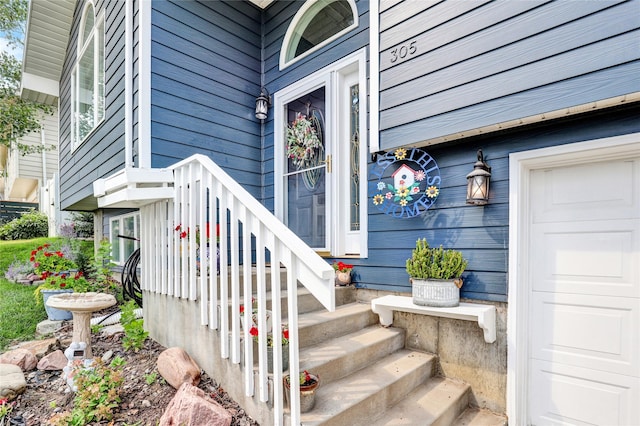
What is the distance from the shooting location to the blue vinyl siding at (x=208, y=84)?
10.1 ft

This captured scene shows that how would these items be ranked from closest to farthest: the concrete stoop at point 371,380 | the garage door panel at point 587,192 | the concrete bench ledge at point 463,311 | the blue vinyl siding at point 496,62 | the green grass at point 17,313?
the blue vinyl siding at point 496,62
the concrete stoop at point 371,380
the garage door panel at point 587,192
the concrete bench ledge at point 463,311
the green grass at point 17,313

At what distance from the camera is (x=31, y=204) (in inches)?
401

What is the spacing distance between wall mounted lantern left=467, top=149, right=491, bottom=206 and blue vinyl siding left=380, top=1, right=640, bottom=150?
0.98 feet

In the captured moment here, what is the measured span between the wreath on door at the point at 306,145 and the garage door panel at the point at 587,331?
7.25 feet

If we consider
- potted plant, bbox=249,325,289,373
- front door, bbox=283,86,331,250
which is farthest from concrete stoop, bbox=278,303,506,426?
front door, bbox=283,86,331,250

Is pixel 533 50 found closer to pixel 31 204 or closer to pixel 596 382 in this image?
pixel 596 382

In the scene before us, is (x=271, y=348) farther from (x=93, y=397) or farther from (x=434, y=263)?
(x=434, y=263)

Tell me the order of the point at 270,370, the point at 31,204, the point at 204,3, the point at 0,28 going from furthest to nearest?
1. the point at 31,204
2. the point at 0,28
3. the point at 204,3
4. the point at 270,370

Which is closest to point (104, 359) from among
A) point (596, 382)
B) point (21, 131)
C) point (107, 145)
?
point (107, 145)

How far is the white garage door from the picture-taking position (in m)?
1.95

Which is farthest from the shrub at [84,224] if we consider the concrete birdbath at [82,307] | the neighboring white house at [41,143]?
the concrete birdbath at [82,307]

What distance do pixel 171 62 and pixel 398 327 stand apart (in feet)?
10.4

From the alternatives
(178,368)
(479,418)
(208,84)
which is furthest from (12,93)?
(479,418)

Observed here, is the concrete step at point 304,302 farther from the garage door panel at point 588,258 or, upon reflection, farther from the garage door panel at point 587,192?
the garage door panel at point 587,192
